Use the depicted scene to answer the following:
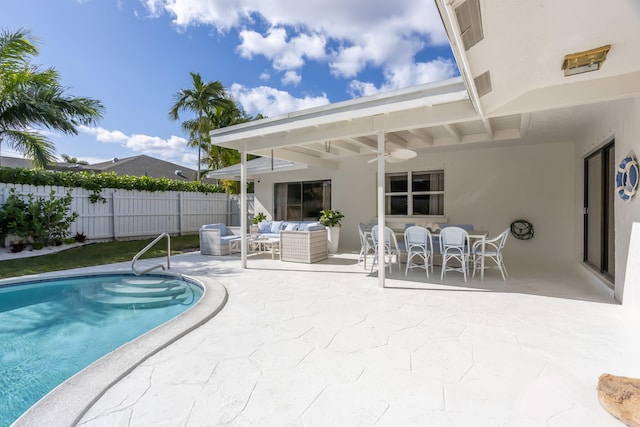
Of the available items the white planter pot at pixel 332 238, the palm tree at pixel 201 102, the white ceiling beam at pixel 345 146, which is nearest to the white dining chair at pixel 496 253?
the white ceiling beam at pixel 345 146

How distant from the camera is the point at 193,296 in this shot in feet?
18.3

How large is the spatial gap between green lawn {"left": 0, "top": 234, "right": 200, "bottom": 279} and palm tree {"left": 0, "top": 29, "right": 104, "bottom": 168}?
10.4 feet

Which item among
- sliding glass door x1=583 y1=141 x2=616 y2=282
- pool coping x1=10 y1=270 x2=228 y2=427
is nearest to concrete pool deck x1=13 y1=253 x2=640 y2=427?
pool coping x1=10 y1=270 x2=228 y2=427

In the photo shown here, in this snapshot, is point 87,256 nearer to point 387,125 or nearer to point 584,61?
point 387,125

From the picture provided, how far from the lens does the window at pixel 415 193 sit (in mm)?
9523

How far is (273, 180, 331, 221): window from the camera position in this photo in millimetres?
11773

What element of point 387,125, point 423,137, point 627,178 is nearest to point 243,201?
point 387,125

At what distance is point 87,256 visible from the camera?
8969 millimetres

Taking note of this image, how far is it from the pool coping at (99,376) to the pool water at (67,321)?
0.46m

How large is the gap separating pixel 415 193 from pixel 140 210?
1038 centimetres

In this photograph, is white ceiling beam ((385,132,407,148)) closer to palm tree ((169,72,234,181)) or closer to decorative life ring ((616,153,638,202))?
decorative life ring ((616,153,638,202))

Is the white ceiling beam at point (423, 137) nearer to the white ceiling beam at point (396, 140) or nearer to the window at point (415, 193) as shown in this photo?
the white ceiling beam at point (396, 140)

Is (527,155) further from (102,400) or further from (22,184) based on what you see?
(22,184)

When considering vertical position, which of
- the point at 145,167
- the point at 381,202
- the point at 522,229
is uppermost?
the point at 145,167
